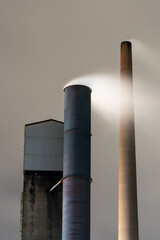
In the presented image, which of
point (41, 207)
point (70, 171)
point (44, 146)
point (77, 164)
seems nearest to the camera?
point (77, 164)

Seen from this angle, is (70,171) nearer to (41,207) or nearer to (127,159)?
(41,207)

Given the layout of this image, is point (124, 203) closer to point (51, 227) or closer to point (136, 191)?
→ point (136, 191)

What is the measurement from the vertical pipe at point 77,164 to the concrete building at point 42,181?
164 inches

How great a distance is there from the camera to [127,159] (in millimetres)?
47469

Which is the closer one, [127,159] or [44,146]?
[127,159]

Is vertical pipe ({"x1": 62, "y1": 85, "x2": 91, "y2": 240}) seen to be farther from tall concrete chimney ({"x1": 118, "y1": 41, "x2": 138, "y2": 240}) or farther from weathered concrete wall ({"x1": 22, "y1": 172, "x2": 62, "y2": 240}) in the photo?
tall concrete chimney ({"x1": 118, "y1": 41, "x2": 138, "y2": 240})

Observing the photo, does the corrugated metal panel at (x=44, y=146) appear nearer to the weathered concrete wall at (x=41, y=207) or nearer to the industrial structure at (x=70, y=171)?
the industrial structure at (x=70, y=171)

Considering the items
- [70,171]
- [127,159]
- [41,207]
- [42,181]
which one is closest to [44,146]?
[42,181]

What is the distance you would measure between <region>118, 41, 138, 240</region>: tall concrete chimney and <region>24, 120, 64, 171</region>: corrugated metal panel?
16.0ft

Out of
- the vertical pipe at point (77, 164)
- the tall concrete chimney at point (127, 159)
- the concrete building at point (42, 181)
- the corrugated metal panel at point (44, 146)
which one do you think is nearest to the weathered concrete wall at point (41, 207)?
the concrete building at point (42, 181)

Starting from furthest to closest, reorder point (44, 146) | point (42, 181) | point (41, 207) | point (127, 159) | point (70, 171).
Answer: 1. point (44, 146)
2. point (127, 159)
3. point (42, 181)
4. point (41, 207)
5. point (70, 171)

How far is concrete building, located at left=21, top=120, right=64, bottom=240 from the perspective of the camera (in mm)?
46094

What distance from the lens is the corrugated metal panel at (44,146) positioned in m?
47.5

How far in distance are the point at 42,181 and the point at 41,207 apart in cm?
205
